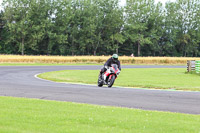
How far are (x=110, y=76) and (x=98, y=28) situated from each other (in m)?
66.5

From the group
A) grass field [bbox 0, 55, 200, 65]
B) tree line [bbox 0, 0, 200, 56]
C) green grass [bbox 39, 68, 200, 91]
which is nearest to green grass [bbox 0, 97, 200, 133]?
green grass [bbox 39, 68, 200, 91]

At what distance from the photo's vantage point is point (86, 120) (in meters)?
7.65

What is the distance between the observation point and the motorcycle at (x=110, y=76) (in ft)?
55.4

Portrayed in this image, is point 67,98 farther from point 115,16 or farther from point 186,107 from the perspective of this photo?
point 115,16

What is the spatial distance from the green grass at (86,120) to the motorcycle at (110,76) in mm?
7253

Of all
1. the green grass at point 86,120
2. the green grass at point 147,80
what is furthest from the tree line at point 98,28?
the green grass at point 86,120

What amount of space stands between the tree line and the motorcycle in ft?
179

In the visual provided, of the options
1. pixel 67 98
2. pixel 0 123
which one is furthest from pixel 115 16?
pixel 0 123

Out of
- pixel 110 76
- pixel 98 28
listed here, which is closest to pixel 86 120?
pixel 110 76

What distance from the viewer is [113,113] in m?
8.77

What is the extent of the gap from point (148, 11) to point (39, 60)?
45888mm

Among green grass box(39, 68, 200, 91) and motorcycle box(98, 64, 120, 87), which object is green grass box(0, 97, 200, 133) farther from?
green grass box(39, 68, 200, 91)

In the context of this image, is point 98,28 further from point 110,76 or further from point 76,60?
point 110,76

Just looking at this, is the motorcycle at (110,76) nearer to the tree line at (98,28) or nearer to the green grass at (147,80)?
the green grass at (147,80)
